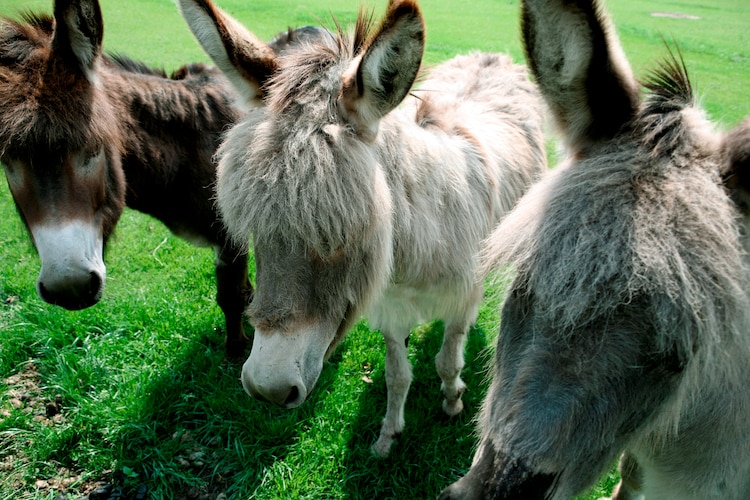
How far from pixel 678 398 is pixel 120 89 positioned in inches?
146

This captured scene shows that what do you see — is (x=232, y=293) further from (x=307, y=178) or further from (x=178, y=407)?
(x=307, y=178)

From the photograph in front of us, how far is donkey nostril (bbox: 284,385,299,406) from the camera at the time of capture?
186 cm

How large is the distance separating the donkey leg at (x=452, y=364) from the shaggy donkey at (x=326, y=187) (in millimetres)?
714

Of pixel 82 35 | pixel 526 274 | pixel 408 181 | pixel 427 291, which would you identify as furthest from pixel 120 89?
pixel 526 274

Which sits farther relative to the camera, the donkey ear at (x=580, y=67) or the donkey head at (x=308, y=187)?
the donkey head at (x=308, y=187)

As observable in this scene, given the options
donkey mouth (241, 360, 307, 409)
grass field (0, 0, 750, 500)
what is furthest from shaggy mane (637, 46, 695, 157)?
donkey mouth (241, 360, 307, 409)

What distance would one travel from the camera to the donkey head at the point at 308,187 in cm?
180

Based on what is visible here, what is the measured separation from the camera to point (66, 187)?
2.62 m

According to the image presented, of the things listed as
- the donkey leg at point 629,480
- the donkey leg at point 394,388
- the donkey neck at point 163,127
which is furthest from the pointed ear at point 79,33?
the donkey leg at point 629,480

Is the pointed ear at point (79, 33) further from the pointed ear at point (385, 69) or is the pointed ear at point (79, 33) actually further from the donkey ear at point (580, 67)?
the donkey ear at point (580, 67)

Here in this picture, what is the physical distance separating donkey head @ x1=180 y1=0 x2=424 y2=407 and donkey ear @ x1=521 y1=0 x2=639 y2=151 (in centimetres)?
49

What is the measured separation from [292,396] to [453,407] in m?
1.95

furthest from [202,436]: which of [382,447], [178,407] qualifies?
[382,447]

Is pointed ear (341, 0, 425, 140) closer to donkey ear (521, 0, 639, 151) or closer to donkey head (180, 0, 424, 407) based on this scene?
donkey head (180, 0, 424, 407)
